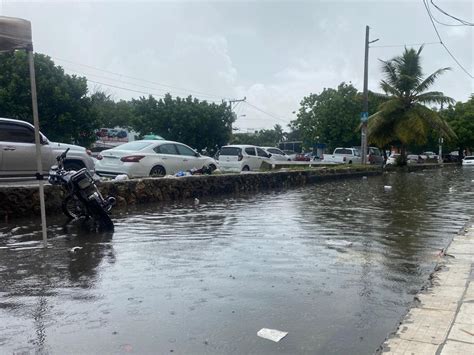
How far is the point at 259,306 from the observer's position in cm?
418

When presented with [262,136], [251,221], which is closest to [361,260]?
[251,221]

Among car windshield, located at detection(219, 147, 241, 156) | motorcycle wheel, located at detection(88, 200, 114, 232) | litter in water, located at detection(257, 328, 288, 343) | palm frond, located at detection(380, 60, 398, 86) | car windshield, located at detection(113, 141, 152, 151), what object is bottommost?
litter in water, located at detection(257, 328, 288, 343)

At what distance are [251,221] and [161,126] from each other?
32.7 meters

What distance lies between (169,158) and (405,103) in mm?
22830

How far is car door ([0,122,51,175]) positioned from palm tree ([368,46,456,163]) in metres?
24.9

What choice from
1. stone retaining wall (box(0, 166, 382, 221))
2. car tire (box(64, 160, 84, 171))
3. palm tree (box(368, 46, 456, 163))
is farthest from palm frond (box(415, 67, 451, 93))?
car tire (box(64, 160, 84, 171))

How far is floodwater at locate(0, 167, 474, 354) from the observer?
11.6 ft

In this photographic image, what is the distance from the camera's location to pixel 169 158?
13859 mm

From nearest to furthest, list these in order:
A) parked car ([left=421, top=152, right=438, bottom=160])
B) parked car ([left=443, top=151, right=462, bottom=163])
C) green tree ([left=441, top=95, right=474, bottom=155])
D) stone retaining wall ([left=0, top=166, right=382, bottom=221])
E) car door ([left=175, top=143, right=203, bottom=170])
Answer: stone retaining wall ([left=0, top=166, right=382, bottom=221])
car door ([left=175, top=143, right=203, bottom=170])
green tree ([left=441, top=95, right=474, bottom=155])
parked car ([left=421, top=152, right=438, bottom=160])
parked car ([left=443, top=151, right=462, bottom=163])

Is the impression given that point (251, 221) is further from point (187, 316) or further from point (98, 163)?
point (98, 163)

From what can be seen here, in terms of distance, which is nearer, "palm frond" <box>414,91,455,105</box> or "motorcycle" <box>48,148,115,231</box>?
"motorcycle" <box>48,148,115,231</box>

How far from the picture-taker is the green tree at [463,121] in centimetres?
5119

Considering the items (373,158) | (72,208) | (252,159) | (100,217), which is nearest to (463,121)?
(373,158)

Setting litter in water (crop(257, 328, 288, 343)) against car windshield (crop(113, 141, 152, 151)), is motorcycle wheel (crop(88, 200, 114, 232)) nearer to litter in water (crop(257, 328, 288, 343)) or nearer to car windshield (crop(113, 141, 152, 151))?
litter in water (crop(257, 328, 288, 343))
